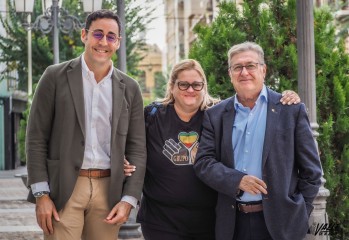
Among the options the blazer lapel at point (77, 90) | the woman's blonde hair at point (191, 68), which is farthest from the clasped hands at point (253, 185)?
the blazer lapel at point (77, 90)

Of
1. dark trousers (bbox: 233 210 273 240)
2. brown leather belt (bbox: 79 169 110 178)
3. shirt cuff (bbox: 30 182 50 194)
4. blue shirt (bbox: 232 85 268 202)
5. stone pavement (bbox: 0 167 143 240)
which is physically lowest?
stone pavement (bbox: 0 167 143 240)

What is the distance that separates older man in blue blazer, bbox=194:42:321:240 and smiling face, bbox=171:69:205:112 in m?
0.40

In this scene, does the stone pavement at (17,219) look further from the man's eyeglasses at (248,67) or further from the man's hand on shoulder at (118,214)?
the man's eyeglasses at (248,67)

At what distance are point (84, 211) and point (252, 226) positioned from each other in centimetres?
101

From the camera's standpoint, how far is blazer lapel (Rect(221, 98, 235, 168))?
14.8 feet

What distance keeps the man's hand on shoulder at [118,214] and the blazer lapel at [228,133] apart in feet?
2.17

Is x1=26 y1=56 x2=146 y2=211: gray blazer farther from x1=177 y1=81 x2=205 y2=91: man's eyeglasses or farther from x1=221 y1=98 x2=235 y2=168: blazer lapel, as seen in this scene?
x1=221 y1=98 x2=235 y2=168: blazer lapel

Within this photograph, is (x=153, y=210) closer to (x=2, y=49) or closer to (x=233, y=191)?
(x=233, y=191)

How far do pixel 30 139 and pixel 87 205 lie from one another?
1.69 ft

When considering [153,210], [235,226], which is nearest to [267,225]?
[235,226]

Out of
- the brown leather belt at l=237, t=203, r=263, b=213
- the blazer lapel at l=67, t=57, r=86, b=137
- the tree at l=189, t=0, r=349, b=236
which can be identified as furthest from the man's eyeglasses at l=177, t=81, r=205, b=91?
the tree at l=189, t=0, r=349, b=236

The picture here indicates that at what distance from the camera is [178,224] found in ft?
16.4

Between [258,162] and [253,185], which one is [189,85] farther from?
[253,185]

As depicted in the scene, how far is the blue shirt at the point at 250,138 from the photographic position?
4.46 m
